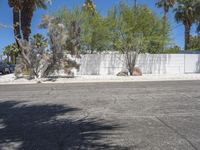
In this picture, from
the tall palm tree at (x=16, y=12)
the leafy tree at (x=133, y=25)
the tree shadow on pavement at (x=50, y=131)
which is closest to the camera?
the tree shadow on pavement at (x=50, y=131)

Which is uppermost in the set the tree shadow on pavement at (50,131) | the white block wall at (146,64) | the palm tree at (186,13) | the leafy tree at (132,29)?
the palm tree at (186,13)

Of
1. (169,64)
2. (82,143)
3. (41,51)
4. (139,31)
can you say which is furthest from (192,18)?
(82,143)

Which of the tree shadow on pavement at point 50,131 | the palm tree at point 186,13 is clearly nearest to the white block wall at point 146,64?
the palm tree at point 186,13

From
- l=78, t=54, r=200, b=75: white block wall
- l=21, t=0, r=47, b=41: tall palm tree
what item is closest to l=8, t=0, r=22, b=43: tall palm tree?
l=21, t=0, r=47, b=41: tall palm tree

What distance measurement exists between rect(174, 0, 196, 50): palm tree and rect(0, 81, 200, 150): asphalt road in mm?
34399

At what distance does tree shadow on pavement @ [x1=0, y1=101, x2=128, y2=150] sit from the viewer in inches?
266

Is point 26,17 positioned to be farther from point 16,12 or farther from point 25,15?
point 16,12

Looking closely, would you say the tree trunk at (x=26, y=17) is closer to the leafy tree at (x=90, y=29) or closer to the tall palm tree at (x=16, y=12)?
the tall palm tree at (x=16, y=12)

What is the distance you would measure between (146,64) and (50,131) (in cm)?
2554

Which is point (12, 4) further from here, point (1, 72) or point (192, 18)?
point (192, 18)

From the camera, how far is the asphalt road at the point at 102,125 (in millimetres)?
6777

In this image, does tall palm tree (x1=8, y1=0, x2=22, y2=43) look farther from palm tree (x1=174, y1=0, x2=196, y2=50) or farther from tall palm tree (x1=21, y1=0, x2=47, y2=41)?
palm tree (x1=174, y1=0, x2=196, y2=50)

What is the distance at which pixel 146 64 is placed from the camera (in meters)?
32.8

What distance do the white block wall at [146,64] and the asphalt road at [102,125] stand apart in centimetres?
1925
